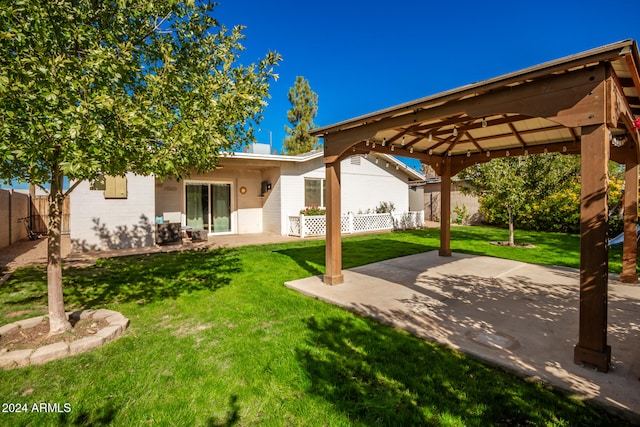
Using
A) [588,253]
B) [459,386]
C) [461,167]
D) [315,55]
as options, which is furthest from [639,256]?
[315,55]

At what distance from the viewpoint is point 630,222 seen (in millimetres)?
5875

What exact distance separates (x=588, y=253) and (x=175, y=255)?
29.3 feet

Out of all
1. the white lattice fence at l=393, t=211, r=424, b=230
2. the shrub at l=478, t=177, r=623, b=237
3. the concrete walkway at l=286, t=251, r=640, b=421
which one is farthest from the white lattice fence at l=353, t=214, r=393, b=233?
the concrete walkway at l=286, t=251, r=640, b=421

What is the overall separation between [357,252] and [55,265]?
7077mm

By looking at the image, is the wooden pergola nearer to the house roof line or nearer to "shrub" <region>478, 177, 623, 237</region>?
the house roof line

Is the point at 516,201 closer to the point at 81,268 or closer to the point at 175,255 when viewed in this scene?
the point at 175,255

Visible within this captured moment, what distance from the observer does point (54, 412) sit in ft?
7.93

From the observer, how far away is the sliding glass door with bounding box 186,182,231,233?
1262cm

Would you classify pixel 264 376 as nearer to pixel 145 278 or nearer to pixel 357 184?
pixel 145 278

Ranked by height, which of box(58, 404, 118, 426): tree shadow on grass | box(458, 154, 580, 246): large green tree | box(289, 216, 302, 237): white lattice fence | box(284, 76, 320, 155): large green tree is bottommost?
box(58, 404, 118, 426): tree shadow on grass

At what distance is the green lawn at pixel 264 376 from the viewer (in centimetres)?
236

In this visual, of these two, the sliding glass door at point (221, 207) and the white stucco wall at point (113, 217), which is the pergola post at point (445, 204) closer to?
the white stucco wall at point (113, 217)

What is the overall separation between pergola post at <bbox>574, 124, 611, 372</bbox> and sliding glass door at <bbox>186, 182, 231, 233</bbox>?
12173 millimetres

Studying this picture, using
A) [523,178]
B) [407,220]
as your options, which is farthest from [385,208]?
[523,178]
